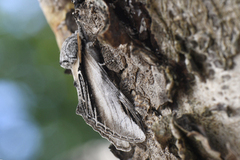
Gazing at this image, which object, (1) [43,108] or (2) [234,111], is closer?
(2) [234,111]

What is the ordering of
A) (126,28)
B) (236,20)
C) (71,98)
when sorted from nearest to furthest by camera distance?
1. (236,20)
2. (126,28)
3. (71,98)

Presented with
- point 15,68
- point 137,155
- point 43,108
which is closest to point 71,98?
point 43,108

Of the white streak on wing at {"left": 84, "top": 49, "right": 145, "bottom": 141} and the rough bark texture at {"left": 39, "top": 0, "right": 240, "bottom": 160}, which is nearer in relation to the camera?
the rough bark texture at {"left": 39, "top": 0, "right": 240, "bottom": 160}

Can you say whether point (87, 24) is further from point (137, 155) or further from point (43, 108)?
point (43, 108)

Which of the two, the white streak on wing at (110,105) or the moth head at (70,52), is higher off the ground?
the moth head at (70,52)

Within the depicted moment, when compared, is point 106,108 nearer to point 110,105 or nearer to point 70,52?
point 110,105

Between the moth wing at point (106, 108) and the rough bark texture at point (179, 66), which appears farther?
the moth wing at point (106, 108)
